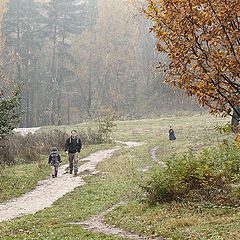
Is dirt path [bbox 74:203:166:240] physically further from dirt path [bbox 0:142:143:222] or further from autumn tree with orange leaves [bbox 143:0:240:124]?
autumn tree with orange leaves [bbox 143:0:240:124]

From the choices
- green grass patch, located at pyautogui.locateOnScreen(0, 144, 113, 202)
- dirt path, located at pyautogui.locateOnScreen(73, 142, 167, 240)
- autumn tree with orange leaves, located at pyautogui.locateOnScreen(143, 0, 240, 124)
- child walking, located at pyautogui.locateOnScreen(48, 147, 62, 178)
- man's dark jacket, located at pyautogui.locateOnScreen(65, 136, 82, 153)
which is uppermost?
autumn tree with orange leaves, located at pyautogui.locateOnScreen(143, 0, 240, 124)

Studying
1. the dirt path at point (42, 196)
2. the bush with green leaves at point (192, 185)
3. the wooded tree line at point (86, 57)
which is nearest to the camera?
the bush with green leaves at point (192, 185)

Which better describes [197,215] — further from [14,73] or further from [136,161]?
[14,73]

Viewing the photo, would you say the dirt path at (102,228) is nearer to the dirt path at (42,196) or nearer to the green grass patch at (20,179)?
the dirt path at (42,196)

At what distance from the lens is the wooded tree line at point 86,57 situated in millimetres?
49312

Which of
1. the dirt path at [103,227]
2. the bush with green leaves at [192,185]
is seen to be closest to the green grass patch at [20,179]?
the dirt path at [103,227]

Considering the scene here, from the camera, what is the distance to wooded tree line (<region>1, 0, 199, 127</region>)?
4931 centimetres

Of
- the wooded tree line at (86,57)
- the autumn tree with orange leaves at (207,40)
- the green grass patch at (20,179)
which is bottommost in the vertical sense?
the green grass patch at (20,179)

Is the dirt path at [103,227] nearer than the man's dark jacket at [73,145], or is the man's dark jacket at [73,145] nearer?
the dirt path at [103,227]

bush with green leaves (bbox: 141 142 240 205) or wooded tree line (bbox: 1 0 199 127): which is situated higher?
wooded tree line (bbox: 1 0 199 127)

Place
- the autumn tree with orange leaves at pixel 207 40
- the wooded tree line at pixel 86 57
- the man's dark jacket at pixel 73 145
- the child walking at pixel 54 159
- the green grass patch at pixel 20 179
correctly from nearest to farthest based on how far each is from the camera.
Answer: the autumn tree with orange leaves at pixel 207 40 → the green grass patch at pixel 20 179 → the man's dark jacket at pixel 73 145 → the child walking at pixel 54 159 → the wooded tree line at pixel 86 57

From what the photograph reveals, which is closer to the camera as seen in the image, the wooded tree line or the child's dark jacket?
the child's dark jacket

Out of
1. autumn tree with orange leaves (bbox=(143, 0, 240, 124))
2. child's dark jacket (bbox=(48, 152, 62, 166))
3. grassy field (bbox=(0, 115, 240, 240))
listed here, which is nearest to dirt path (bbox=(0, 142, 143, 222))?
grassy field (bbox=(0, 115, 240, 240))

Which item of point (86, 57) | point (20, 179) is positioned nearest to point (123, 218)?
point (20, 179)
